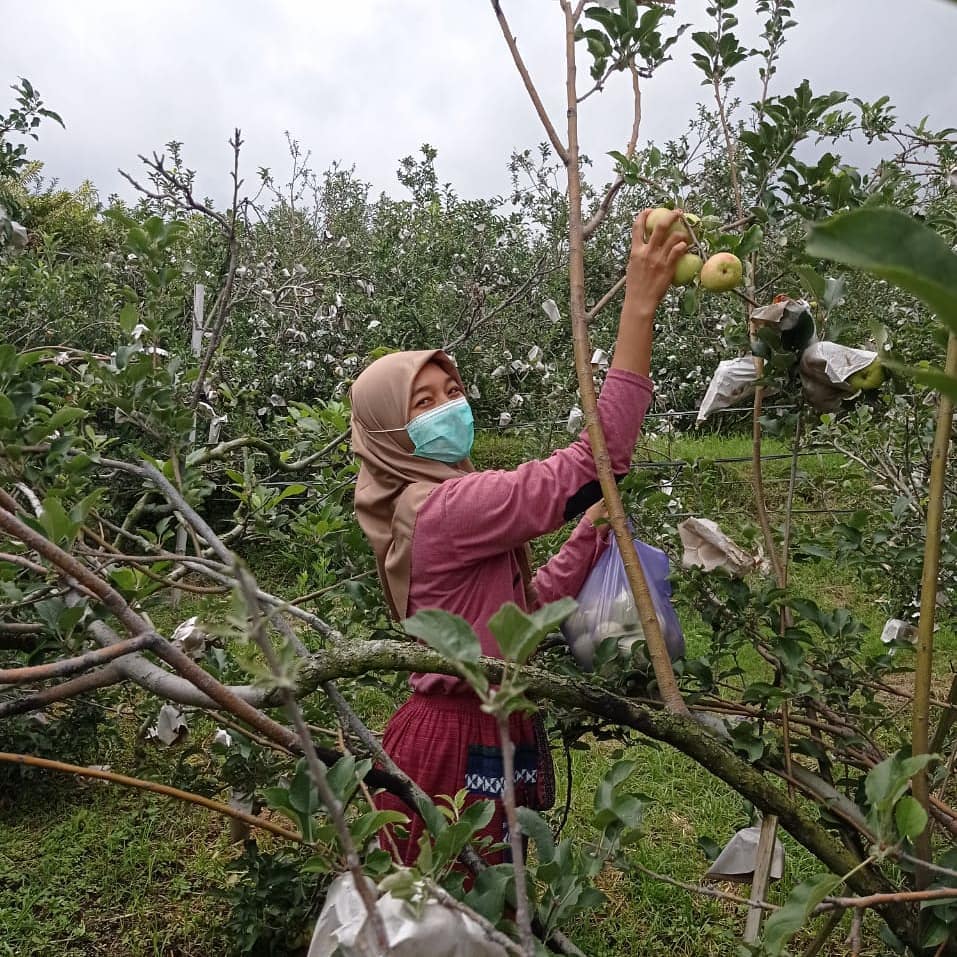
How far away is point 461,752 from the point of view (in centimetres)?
162

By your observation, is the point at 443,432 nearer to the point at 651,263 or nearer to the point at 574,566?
the point at 574,566

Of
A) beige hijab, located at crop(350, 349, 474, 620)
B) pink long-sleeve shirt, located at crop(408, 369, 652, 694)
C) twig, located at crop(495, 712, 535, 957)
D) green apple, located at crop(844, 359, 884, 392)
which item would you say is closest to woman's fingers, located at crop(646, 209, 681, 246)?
pink long-sleeve shirt, located at crop(408, 369, 652, 694)

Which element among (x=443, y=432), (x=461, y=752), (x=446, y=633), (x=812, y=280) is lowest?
(x=461, y=752)

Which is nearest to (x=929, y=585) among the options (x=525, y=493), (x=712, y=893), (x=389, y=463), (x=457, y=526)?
(x=712, y=893)

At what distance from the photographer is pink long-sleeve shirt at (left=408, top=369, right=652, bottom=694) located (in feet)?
4.45

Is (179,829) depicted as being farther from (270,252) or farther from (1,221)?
(270,252)

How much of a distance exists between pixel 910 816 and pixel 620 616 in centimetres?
77

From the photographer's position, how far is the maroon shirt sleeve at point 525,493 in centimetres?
135

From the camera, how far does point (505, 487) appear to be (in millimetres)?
1464

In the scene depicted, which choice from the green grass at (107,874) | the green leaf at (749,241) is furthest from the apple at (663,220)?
the green grass at (107,874)

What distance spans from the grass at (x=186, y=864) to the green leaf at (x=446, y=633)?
45.4 inches

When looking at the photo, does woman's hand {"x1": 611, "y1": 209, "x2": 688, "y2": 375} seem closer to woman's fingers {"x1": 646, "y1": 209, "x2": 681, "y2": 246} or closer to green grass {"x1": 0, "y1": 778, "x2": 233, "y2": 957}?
woman's fingers {"x1": 646, "y1": 209, "x2": 681, "y2": 246}

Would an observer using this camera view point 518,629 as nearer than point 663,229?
Yes

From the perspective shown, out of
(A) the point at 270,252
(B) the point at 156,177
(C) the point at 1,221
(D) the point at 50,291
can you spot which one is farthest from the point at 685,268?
(A) the point at 270,252
